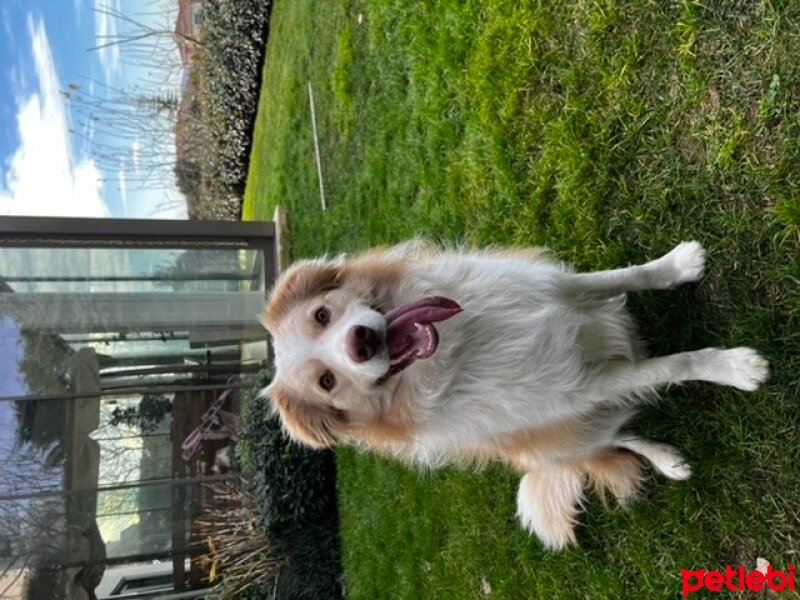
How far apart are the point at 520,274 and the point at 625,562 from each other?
142 centimetres

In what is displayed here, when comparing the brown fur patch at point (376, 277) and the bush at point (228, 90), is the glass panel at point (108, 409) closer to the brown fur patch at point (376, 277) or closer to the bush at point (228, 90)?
the brown fur patch at point (376, 277)

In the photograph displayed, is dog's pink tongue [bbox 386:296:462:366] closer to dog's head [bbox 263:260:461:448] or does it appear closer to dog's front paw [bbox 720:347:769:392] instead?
dog's head [bbox 263:260:461:448]

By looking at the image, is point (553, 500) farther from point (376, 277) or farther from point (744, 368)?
point (376, 277)

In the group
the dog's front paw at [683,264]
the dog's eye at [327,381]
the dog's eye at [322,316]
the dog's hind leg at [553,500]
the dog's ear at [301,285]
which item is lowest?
the dog's hind leg at [553,500]

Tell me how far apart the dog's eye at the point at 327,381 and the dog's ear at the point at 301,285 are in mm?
331

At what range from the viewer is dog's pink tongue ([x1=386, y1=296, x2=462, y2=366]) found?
7.72 ft

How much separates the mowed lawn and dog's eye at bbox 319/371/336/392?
1402mm

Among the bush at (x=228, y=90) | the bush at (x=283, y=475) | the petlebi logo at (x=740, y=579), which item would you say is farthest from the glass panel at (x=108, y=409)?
the bush at (x=228, y=90)

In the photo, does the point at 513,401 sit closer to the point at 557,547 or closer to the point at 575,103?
the point at 557,547

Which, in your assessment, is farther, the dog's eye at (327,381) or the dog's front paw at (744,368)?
the dog's eye at (327,381)

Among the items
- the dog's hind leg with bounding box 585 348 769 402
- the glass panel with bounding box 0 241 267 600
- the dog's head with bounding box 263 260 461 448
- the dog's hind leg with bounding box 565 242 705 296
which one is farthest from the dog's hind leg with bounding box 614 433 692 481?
the glass panel with bounding box 0 241 267 600

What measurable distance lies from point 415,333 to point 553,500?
140 cm

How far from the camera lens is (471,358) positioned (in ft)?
8.32

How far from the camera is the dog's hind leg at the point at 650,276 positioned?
8.79ft
